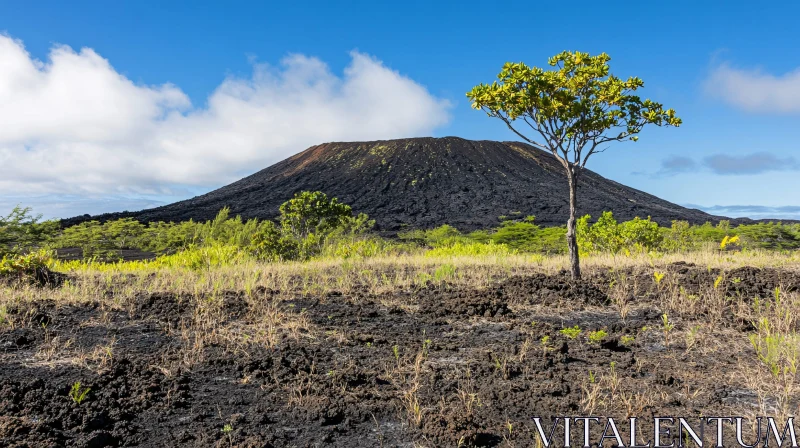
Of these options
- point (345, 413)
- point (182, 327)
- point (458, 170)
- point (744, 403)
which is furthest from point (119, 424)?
point (458, 170)

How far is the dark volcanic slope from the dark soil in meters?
51.9

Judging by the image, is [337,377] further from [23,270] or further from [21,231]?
[21,231]

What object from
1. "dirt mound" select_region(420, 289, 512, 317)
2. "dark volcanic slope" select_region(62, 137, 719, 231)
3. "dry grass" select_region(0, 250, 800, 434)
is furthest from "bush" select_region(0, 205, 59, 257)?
"dark volcanic slope" select_region(62, 137, 719, 231)

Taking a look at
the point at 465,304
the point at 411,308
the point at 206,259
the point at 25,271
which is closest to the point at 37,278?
the point at 25,271

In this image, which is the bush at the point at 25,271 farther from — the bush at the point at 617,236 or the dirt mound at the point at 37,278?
the bush at the point at 617,236

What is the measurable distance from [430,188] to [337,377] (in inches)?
3084

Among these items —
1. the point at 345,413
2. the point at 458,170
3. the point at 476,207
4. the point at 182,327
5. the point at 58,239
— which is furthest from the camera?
the point at 458,170

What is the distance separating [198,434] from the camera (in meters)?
3.67

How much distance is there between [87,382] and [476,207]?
70050 millimetres

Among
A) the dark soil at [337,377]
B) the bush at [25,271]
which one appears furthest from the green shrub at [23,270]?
the dark soil at [337,377]

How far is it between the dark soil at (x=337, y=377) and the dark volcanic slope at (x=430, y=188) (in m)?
51.9

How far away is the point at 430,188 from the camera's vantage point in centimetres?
8250

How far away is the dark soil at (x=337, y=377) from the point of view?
3.73 meters

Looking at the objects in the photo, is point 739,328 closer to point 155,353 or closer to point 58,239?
point 155,353
